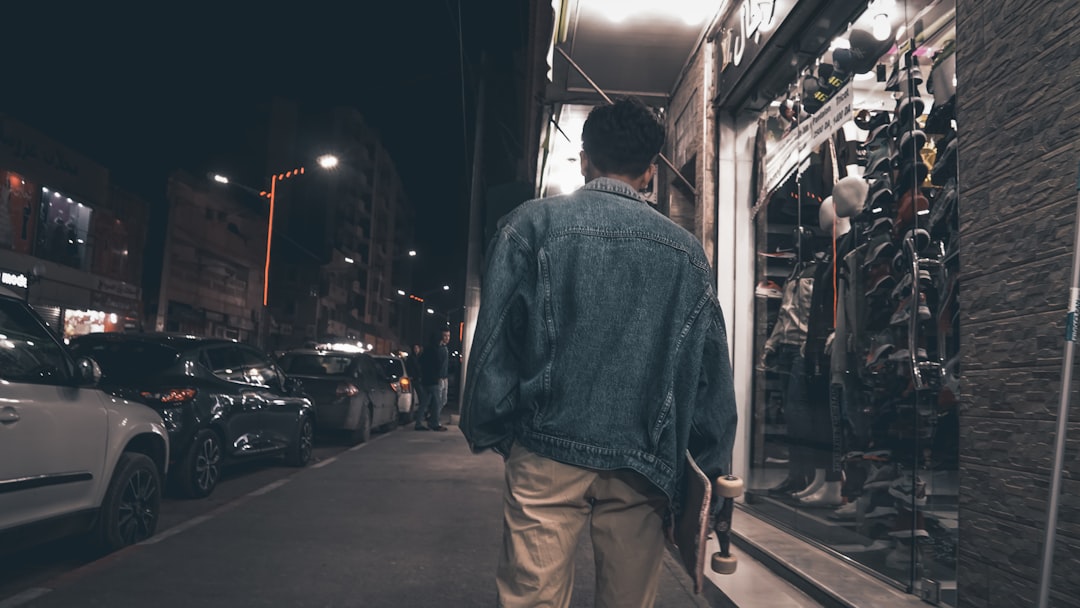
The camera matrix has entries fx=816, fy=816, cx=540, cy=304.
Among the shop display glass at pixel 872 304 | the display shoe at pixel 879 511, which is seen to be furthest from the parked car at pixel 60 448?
the display shoe at pixel 879 511

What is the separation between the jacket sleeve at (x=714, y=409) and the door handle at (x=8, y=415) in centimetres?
357

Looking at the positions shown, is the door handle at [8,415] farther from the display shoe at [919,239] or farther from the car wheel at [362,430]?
the car wheel at [362,430]

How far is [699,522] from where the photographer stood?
200 centimetres

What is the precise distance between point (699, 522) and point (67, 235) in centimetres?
2327

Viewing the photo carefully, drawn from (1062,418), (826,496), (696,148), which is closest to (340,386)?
(696,148)

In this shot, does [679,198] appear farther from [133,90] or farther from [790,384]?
[133,90]

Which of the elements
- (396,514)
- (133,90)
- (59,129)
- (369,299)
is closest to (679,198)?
(396,514)

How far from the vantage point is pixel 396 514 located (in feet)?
22.8

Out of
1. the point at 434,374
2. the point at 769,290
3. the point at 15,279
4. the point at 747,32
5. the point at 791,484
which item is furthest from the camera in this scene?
the point at 15,279

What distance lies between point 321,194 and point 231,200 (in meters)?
23.4

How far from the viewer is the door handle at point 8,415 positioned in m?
4.05

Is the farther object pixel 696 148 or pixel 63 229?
pixel 63 229

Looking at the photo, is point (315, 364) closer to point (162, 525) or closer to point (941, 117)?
point (162, 525)

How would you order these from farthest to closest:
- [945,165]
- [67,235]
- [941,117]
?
1. [67,235]
2. [941,117]
3. [945,165]
